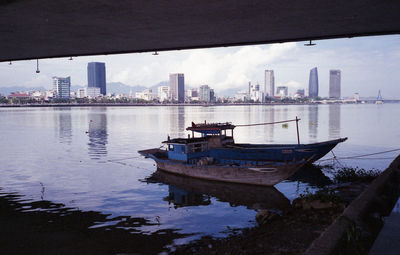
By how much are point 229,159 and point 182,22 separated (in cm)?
1541

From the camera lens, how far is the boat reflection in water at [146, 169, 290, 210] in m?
22.0

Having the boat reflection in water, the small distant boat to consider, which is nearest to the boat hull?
the small distant boat

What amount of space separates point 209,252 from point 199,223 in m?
4.76

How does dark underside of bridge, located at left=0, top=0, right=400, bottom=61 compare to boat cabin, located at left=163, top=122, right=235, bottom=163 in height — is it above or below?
above

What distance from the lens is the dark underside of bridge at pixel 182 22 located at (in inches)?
544

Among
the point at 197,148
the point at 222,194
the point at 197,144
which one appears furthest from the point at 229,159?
the point at 222,194

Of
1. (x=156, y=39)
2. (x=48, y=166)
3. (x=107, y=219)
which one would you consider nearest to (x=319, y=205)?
(x=107, y=219)

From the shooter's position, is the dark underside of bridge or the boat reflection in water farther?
the boat reflection in water

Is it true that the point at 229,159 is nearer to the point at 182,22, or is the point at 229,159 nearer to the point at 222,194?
the point at 222,194

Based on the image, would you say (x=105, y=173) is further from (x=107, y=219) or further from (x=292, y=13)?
(x=292, y=13)

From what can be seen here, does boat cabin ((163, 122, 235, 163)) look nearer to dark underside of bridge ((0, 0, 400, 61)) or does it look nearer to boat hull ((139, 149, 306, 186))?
boat hull ((139, 149, 306, 186))

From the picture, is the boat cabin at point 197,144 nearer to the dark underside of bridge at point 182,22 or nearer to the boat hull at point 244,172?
the boat hull at point 244,172

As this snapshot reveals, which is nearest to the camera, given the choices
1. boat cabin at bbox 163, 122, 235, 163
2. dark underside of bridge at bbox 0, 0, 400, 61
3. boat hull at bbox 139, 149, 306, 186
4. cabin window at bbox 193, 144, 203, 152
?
dark underside of bridge at bbox 0, 0, 400, 61

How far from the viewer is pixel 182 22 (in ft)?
56.2
